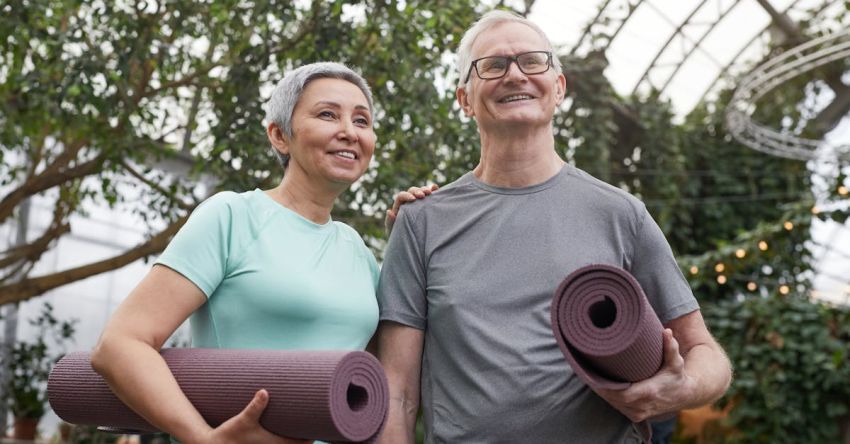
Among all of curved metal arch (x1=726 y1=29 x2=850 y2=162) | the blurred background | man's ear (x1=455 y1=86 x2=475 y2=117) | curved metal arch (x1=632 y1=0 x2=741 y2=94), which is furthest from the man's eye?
curved metal arch (x1=632 y1=0 x2=741 y2=94)

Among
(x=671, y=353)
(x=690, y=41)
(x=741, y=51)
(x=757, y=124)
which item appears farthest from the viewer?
(x=741, y=51)

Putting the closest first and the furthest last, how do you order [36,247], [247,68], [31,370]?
[247,68], [36,247], [31,370]

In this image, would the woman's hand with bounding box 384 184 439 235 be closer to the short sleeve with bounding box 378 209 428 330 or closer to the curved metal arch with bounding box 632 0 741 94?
the short sleeve with bounding box 378 209 428 330

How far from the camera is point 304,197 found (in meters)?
2.19

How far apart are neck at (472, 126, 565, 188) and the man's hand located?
0.58 metres

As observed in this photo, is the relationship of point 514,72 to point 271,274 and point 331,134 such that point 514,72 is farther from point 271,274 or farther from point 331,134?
point 271,274

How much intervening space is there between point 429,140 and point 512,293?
4204mm

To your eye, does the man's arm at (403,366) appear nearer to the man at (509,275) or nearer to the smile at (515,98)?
the man at (509,275)

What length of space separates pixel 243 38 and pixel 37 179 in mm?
2445

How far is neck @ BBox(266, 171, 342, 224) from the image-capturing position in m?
2.18

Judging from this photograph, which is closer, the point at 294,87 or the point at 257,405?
the point at 257,405

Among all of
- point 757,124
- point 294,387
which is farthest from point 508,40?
point 757,124

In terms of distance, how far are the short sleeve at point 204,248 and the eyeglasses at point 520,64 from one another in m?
0.64

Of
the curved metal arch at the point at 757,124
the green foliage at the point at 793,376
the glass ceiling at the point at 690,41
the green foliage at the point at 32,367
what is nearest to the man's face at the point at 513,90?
the green foliage at the point at 793,376
